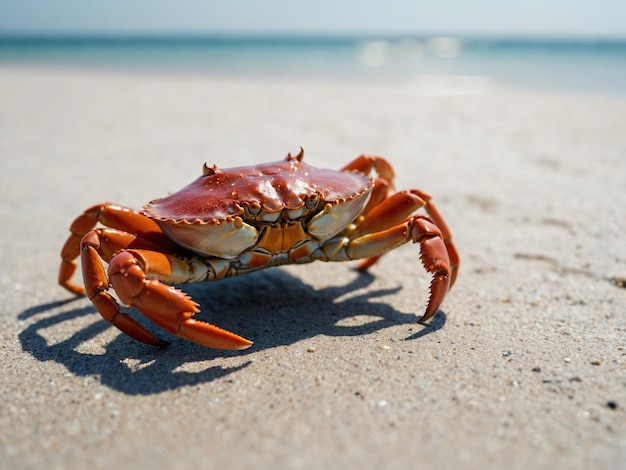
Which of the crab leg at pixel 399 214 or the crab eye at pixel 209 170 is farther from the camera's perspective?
the crab leg at pixel 399 214

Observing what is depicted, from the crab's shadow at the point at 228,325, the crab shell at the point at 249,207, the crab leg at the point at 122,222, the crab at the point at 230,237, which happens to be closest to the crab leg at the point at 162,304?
the crab at the point at 230,237

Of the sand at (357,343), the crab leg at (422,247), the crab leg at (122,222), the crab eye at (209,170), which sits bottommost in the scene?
the sand at (357,343)

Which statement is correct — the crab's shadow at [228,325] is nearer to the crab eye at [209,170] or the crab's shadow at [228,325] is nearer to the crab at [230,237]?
the crab at [230,237]

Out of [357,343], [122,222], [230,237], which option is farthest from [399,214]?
[122,222]

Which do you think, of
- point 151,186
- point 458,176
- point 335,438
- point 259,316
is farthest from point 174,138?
point 335,438

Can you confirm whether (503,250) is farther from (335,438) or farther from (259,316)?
(335,438)

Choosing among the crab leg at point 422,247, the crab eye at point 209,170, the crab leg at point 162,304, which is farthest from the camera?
the crab eye at point 209,170

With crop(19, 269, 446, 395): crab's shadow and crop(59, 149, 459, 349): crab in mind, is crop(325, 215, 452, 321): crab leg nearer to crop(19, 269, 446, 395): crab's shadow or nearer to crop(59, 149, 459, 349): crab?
crop(59, 149, 459, 349): crab

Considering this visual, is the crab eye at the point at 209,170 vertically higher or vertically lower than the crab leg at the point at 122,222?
higher
